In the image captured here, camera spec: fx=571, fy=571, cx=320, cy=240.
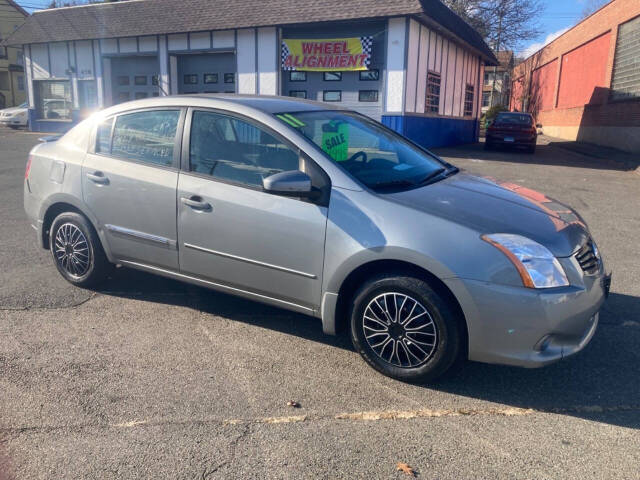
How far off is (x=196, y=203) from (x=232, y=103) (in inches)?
31.3

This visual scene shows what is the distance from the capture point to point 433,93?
2111cm

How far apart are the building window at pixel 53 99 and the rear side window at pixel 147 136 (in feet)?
77.9

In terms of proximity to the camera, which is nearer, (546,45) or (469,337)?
(469,337)

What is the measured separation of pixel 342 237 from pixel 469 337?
3.18 feet

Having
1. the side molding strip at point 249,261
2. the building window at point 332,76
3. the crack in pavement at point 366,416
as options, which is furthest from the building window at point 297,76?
the crack in pavement at point 366,416

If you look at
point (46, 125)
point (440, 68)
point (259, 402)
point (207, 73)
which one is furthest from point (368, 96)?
point (259, 402)

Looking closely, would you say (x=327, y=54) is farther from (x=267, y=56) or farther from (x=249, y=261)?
(x=249, y=261)

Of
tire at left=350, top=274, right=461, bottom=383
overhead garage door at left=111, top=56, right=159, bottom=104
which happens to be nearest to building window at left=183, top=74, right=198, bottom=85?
overhead garage door at left=111, top=56, right=159, bottom=104

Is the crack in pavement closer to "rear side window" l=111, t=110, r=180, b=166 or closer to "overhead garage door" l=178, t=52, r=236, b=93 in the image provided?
"rear side window" l=111, t=110, r=180, b=166

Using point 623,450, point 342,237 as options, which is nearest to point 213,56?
point 342,237

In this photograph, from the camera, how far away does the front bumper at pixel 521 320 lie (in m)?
3.18

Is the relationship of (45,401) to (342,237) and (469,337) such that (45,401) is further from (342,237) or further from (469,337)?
(469,337)

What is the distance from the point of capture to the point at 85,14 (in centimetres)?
2500

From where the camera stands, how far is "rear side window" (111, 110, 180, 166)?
14.5 ft
